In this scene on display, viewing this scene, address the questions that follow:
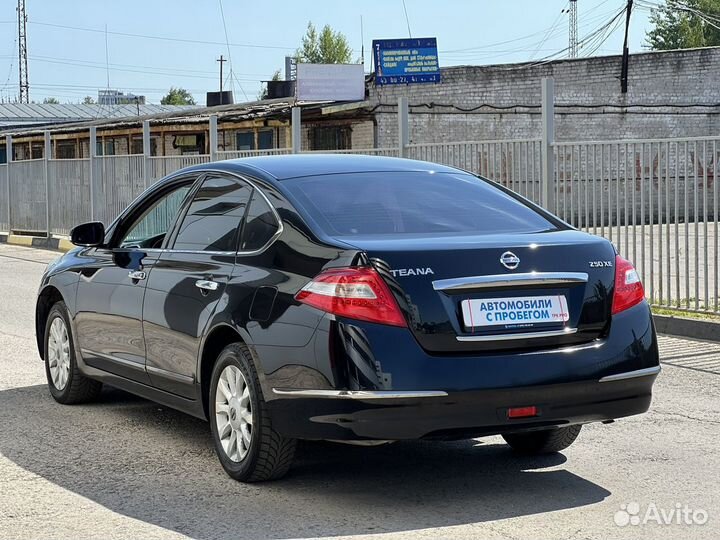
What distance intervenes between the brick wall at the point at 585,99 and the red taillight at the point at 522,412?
2984 centimetres

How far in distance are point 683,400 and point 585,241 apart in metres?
2.87

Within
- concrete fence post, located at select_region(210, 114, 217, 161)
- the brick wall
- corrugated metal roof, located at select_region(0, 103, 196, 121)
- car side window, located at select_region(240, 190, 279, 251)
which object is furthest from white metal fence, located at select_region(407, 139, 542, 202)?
corrugated metal roof, located at select_region(0, 103, 196, 121)

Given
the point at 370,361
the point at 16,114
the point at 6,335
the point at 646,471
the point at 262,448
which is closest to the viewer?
the point at 370,361

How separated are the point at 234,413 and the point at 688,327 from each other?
6463mm

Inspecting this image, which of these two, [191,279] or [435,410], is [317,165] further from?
[435,410]

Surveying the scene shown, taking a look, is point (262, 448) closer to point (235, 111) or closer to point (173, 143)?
point (235, 111)

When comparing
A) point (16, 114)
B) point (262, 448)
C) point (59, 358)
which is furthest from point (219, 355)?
point (16, 114)

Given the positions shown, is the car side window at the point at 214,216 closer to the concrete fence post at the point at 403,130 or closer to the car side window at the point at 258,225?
the car side window at the point at 258,225

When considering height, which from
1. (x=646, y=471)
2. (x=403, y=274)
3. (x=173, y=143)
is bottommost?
(x=646, y=471)

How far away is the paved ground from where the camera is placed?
5055 mm

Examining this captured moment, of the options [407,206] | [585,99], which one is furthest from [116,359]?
[585,99]

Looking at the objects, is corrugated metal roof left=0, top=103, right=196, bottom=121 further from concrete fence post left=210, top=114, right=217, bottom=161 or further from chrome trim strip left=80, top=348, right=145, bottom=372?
chrome trim strip left=80, top=348, right=145, bottom=372

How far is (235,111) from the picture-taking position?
115ft

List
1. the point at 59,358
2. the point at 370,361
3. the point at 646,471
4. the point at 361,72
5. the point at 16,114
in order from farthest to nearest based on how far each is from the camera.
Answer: the point at 16,114
the point at 361,72
the point at 59,358
the point at 646,471
the point at 370,361
